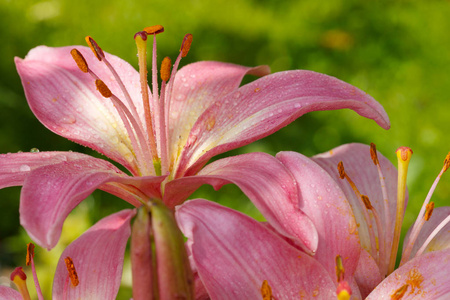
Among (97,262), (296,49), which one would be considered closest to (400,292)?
(97,262)

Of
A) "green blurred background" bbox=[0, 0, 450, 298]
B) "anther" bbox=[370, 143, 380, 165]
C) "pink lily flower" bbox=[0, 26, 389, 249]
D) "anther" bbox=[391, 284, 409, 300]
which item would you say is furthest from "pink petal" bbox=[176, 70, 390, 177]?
"green blurred background" bbox=[0, 0, 450, 298]

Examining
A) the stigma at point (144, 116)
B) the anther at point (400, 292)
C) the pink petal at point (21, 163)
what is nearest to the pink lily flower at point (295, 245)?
the anther at point (400, 292)

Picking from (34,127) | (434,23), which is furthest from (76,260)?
(434,23)

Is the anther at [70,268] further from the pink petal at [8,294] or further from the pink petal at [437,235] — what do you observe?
the pink petal at [437,235]

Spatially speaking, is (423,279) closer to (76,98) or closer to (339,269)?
(339,269)

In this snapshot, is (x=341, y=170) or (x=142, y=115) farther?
(x=142, y=115)

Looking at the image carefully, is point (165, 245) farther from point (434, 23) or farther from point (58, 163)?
point (434, 23)

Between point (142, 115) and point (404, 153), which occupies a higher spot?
point (142, 115)

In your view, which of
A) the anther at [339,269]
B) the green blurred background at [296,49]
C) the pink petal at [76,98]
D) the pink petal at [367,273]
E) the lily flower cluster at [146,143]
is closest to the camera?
the lily flower cluster at [146,143]
